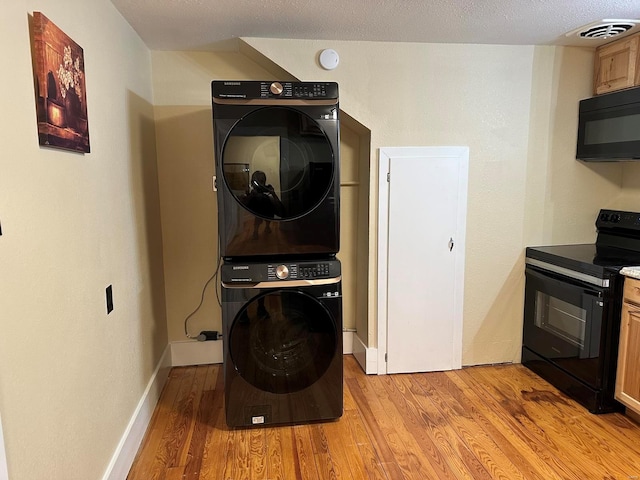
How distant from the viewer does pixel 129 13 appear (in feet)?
7.36

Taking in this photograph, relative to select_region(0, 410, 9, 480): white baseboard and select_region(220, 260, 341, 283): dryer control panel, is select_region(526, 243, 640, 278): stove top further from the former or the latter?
select_region(0, 410, 9, 480): white baseboard

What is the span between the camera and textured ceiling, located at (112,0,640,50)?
2148 mm

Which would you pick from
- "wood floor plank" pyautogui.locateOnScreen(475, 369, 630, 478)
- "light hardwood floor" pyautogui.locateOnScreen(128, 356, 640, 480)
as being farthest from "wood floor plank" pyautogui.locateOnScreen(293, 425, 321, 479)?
"wood floor plank" pyautogui.locateOnScreen(475, 369, 630, 478)

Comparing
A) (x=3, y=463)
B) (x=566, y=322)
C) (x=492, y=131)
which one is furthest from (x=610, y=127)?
(x=3, y=463)

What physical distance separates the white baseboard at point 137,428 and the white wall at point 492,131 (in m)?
1.35

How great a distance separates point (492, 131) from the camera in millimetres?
2938

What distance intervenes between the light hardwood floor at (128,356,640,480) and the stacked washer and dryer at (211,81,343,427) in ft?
0.70

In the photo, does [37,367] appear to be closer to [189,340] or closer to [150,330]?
[150,330]

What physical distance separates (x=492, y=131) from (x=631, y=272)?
45.4 inches

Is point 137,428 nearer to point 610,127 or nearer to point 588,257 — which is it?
point 588,257

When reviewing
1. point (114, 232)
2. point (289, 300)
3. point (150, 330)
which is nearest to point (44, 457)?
point (114, 232)

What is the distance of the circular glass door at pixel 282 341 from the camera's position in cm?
229

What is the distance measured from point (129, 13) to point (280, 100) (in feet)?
2.83

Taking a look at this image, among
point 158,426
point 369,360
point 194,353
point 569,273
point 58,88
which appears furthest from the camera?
point 194,353
